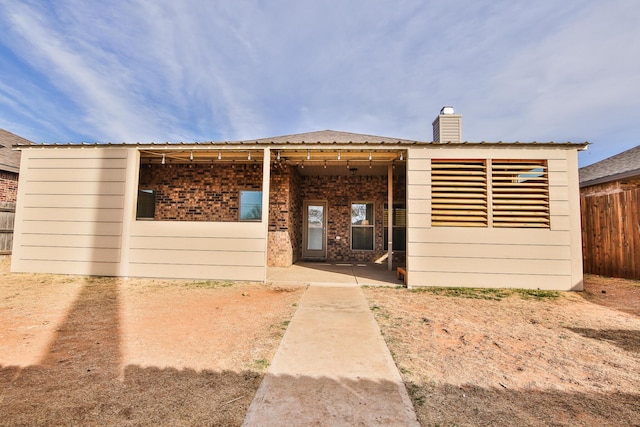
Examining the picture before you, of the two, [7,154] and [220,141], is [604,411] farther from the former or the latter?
[7,154]

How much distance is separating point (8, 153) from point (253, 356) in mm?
14359

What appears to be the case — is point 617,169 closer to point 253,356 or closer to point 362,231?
point 362,231

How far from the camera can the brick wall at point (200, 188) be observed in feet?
30.5

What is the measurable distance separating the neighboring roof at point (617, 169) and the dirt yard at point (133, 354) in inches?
371

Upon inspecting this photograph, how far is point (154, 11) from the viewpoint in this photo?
27.9 feet

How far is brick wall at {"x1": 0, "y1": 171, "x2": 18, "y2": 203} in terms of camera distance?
32.1 ft

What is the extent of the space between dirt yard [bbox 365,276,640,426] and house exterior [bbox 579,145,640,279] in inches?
121

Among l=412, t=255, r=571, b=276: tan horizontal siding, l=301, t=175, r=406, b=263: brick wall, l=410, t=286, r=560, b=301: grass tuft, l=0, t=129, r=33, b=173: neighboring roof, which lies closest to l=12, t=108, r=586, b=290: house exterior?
l=412, t=255, r=571, b=276: tan horizontal siding

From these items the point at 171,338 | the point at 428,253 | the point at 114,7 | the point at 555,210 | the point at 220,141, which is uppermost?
the point at 114,7

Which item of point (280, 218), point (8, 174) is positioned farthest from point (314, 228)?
point (8, 174)

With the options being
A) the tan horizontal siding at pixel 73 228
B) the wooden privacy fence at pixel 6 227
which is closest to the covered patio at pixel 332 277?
the tan horizontal siding at pixel 73 228

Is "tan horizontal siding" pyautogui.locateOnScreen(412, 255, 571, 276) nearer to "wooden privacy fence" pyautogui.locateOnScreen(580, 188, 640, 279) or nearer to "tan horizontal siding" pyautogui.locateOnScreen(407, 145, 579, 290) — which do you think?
"tan horizontal siding" pyautogui.locateOnScreen(407, 145, 579, 290)

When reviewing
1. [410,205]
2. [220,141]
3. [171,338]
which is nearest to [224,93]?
[220,141]

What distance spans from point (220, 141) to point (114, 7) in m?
5.55
